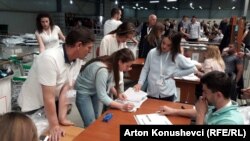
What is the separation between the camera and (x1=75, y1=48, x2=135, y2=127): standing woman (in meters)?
2.03

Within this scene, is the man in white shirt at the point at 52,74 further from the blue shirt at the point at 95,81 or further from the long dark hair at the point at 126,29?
the long dark hair at the point at 126,29

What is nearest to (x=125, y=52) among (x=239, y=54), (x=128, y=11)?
(x=239, y=54)

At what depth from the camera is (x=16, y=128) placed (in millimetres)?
945

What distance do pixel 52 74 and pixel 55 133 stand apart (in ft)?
1.25

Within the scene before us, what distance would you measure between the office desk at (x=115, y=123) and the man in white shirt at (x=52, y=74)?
20 centimetres

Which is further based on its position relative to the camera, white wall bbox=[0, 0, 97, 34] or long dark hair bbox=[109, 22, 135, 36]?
white wall bbox=[0, 0, 97, 34]

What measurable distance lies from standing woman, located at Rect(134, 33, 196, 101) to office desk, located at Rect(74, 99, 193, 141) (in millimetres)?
266

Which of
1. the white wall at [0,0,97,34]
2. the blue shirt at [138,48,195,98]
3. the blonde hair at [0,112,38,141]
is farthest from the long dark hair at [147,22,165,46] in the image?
the white wall at [0,0,97,34]

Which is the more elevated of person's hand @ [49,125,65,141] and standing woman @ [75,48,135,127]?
standing woman @ [75,48,135,127]

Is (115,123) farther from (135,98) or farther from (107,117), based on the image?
(135,98)

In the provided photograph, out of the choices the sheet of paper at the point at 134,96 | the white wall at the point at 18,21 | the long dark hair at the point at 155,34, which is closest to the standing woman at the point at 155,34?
the long dark hair at the point at 155,34

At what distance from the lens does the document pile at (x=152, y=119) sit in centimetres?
179

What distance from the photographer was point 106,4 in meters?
15.8

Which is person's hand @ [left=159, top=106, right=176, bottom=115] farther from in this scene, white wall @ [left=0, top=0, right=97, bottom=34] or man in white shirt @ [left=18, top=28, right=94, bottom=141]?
white wall @ [left=0, top=0, right=97, bottom=34]
